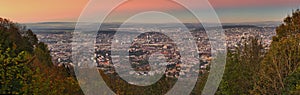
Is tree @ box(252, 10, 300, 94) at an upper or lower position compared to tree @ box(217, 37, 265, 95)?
upper

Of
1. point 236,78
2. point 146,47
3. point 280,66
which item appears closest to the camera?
point 280,66

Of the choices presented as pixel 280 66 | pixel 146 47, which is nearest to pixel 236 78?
pixel 280 66

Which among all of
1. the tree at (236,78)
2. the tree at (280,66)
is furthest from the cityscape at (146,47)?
the tree at (280,66)

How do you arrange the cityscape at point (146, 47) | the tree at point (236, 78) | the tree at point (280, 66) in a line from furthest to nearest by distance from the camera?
the cityscape at point (146, 47), the tree at point (236, 78), the tree at point (280, 66)

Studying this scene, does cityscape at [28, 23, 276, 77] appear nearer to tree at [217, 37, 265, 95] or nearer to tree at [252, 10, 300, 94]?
tree at [217, 37, 265, 95]

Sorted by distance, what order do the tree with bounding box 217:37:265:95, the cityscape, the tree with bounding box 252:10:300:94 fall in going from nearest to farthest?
1. the tree with bounding box 252:10:300:94
2. the tree with bounding box 217:37:265:95
3. the cityscape

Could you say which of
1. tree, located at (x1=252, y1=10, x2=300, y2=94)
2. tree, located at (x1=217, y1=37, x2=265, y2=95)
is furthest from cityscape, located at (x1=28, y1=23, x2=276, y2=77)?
tree, located at (x1=252, y1=10, x2=300, y2=94)

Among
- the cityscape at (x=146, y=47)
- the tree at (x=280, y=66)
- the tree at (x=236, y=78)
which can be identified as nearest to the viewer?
the tree at (x=280, y=66)

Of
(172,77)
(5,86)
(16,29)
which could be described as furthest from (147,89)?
(5,86)

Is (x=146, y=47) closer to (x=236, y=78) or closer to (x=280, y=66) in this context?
(x=236, y=78)

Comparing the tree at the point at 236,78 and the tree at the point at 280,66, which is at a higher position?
the tree at the point at 280,66

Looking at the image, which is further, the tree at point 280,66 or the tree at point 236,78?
the tree at point 236,78

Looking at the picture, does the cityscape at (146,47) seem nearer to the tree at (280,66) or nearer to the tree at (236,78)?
the tree at (236,78)
